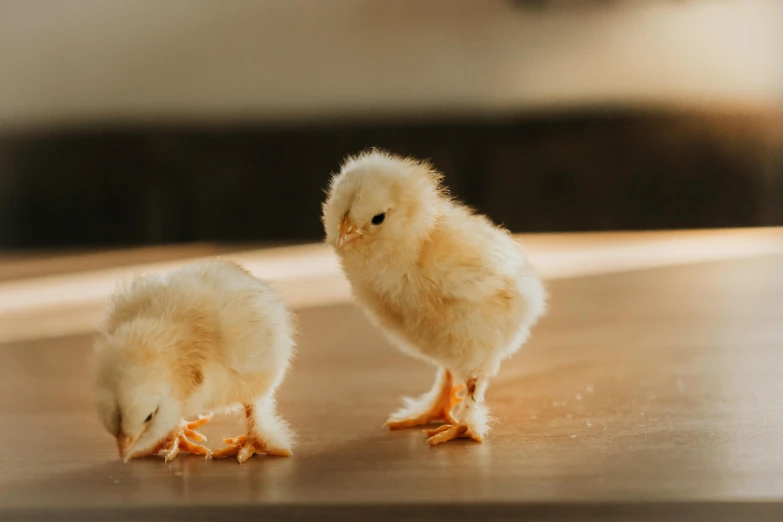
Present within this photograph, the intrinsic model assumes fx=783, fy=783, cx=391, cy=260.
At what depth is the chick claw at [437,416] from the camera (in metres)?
0.73

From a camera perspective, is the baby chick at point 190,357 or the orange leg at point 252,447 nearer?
the baby chick at point 190,357

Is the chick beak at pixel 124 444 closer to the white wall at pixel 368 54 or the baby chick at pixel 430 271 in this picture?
the baby chick at pixel 430 271

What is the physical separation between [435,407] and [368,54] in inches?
37.8

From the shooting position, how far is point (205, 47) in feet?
5.08

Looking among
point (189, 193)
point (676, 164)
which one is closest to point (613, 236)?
point (676, 164)

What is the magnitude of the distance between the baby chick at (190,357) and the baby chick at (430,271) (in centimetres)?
9

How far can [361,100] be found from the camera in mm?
1556

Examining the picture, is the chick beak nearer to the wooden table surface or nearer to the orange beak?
the wooden table surface

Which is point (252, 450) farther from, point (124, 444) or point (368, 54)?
point (368, 54)

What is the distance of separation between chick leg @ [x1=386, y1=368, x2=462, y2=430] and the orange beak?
21cm

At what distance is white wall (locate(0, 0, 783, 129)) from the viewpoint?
59.9 inches

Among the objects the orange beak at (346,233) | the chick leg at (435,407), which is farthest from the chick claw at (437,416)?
the orange beak at (346,233)

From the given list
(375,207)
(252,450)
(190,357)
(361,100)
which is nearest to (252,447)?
(252,450)

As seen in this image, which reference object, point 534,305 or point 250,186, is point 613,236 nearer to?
point 250,186
